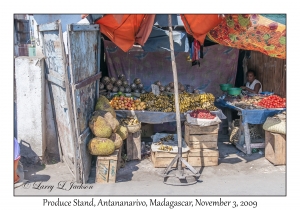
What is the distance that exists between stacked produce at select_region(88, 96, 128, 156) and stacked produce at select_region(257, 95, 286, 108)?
3.10 meters

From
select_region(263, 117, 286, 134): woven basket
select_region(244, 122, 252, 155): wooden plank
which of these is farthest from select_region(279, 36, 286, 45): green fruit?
select_region(244, 122, 252, 155): wooden plank

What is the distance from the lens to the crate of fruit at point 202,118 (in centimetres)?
699

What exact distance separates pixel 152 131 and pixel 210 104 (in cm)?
A: 175

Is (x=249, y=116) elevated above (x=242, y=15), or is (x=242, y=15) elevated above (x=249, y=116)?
(x=242, y=15)

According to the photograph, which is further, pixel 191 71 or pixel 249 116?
pixel 191 71

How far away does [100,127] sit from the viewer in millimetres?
6492

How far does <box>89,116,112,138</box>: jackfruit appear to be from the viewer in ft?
21.3

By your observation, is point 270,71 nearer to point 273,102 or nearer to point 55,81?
point 273,102

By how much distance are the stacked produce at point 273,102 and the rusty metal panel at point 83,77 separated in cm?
362

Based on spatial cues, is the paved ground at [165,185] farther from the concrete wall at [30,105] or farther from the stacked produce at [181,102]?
the stacked produce at [181,102]

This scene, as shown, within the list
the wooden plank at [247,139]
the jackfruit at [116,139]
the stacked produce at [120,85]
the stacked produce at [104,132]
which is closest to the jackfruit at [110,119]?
the stacked produce at [104,132]
